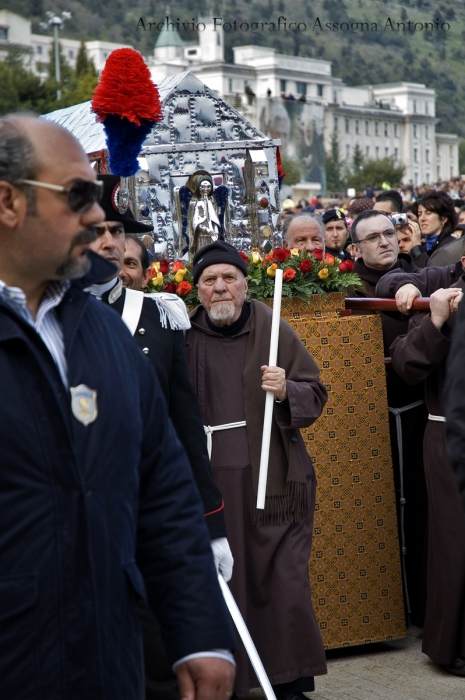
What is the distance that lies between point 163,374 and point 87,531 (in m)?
1.53

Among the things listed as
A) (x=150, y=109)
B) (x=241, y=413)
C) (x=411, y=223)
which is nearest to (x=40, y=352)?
(x=150, y=109)

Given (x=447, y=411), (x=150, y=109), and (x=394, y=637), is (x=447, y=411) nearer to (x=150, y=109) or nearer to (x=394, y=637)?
(x=150, y=109)

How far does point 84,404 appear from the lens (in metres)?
2.35

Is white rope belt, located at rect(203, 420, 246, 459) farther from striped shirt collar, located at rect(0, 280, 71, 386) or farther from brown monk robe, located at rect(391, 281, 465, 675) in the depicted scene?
striped shirt collar, located at rect(0, 280, 71, 386)

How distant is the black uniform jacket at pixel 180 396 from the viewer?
3.71 meters

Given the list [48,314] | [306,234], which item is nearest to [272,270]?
[306,234]

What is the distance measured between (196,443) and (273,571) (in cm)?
162

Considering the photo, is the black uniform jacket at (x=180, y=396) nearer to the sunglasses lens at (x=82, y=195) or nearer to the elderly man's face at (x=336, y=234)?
the sunglasses lens at (x=82, y=195)

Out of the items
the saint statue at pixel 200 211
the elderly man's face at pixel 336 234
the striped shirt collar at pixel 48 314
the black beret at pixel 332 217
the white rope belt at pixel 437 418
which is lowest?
the white rope belt at pixel 437 418

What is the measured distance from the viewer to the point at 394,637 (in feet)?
19.2

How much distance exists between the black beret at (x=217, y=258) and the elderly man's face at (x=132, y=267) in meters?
0.49

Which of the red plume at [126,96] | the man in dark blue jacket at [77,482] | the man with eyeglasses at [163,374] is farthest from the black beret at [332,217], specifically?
the man in dark blue jacket at [77,482]

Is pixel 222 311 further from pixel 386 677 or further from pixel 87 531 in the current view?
pixel 87 531

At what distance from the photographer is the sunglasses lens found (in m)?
2.41
